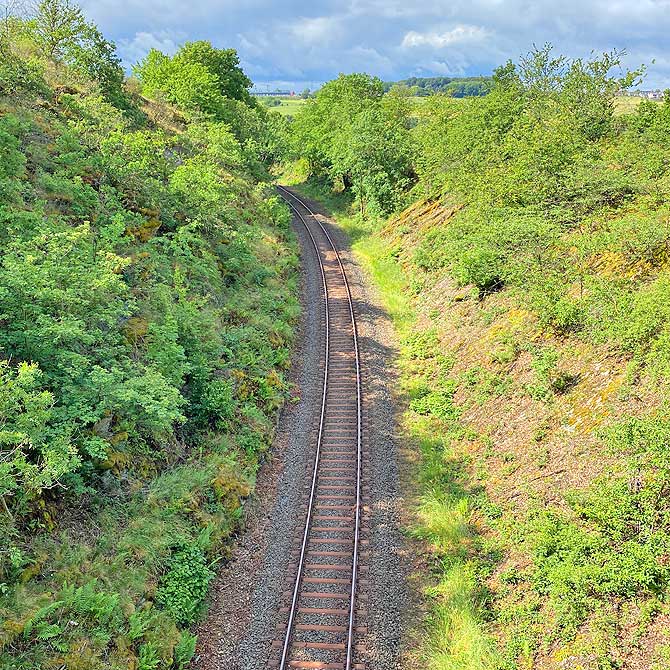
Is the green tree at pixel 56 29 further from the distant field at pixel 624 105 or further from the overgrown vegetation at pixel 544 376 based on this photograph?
the distant field at pixel 624 105

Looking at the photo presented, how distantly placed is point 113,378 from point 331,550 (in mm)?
6628

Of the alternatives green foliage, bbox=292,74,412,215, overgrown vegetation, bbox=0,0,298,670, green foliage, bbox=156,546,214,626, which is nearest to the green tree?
overgrown vegetation, bbox=0,0,298,670

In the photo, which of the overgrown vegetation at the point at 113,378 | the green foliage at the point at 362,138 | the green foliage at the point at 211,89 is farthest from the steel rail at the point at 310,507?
the green foliage at the point at 211,89

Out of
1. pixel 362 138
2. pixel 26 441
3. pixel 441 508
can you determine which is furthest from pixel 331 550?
pixel 362 138

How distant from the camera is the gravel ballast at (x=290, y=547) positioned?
10438 mm

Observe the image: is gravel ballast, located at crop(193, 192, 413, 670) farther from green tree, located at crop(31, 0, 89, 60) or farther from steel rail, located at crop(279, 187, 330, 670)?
green tree, located at crop(31, 0, 89, 60)

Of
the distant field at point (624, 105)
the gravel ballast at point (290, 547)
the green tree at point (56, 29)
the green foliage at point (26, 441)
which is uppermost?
the green tree at point (56, 29)

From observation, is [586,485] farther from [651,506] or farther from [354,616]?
[354,616]

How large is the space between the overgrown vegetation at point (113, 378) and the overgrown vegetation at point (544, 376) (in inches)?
217

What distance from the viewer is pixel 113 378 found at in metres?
10.9

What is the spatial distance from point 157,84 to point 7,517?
43179mm

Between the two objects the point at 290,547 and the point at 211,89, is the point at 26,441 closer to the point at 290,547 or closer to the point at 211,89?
the point at 290,547

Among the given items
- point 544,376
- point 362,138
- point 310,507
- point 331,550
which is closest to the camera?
point 331,550

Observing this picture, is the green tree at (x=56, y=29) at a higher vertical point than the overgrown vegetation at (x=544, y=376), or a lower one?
higher
